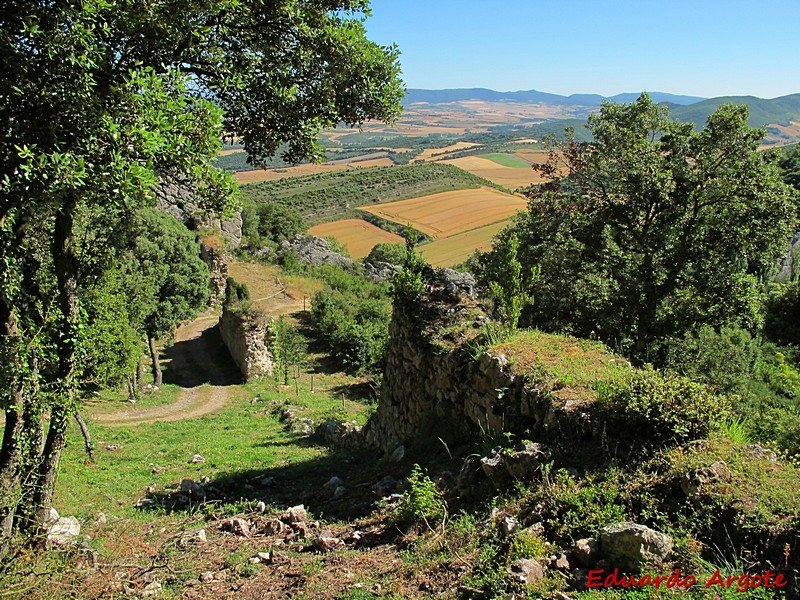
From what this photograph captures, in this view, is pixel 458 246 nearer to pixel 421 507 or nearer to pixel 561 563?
pixel 421 507

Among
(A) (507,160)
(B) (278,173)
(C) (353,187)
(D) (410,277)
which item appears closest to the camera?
(D) (410,277)

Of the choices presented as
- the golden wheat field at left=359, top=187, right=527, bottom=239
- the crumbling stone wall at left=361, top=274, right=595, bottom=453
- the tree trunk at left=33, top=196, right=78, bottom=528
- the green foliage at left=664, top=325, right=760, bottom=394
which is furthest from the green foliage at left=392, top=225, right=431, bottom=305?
the golden wheat field at left=359, top=187, right=527, bottom=239

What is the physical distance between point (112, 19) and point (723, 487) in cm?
752

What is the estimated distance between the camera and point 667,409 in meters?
6.00

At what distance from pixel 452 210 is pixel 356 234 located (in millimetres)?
16098

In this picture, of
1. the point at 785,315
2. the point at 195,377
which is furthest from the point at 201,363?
the point at 785,315

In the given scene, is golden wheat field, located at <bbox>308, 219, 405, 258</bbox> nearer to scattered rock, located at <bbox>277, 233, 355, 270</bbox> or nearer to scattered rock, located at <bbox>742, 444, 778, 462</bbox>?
scattered rock, located at <bbox>277, 233, 355, 270</bbox>

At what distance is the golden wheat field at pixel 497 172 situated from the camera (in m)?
106

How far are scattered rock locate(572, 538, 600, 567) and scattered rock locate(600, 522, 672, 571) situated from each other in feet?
0.35

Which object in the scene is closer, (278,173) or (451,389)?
(451,389)

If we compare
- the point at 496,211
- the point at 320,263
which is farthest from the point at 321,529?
the point at 496,211

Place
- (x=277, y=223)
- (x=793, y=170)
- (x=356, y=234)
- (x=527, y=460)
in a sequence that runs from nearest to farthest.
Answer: (x=527, y=460) < (x=793, y=170) < (x=277, y=223) < (x=356, y=234)

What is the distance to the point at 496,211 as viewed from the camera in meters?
80.8

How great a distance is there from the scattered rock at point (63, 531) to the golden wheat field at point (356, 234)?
6207cm
